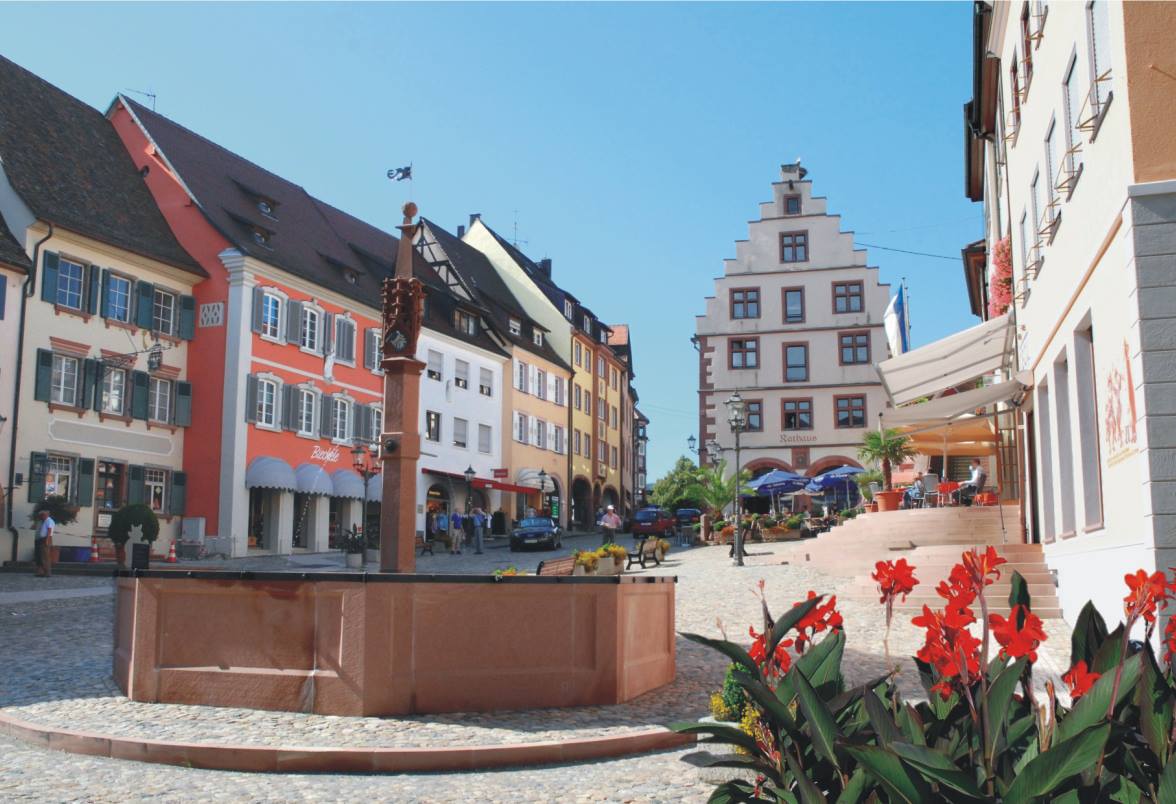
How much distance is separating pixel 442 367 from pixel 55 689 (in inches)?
1407

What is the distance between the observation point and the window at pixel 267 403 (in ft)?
116

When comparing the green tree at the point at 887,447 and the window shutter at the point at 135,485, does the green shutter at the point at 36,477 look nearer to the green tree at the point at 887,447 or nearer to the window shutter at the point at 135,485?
the window shutter at the point at 135,485

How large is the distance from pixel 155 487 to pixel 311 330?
7.74 m

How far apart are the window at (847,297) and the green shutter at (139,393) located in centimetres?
3067

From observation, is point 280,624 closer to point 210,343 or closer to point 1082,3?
point 1082,3

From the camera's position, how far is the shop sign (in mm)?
38062

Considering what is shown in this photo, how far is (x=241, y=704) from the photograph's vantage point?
29.8ft

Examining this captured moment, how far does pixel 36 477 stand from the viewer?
28.8m

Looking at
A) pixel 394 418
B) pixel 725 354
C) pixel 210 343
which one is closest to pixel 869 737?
pixel 394 418

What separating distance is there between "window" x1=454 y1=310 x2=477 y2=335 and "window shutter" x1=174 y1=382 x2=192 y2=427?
15150mm

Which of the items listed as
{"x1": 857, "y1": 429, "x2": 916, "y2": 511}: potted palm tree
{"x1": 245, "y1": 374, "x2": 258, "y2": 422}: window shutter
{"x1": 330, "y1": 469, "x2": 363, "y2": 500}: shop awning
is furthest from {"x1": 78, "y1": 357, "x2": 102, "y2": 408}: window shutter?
{"x1": 857, "y1": 429, "x2": 916, "y2": 511}: potted palm tree

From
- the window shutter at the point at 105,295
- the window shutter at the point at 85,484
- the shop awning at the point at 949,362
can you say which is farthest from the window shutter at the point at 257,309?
the shop awning at the point at 949,362

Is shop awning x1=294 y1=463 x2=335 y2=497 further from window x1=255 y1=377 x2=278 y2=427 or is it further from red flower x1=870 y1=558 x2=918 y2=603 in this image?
red flower x1=870 y1=558 x2=918 y2=603

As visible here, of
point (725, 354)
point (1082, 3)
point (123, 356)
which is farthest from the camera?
point (725, 354)
